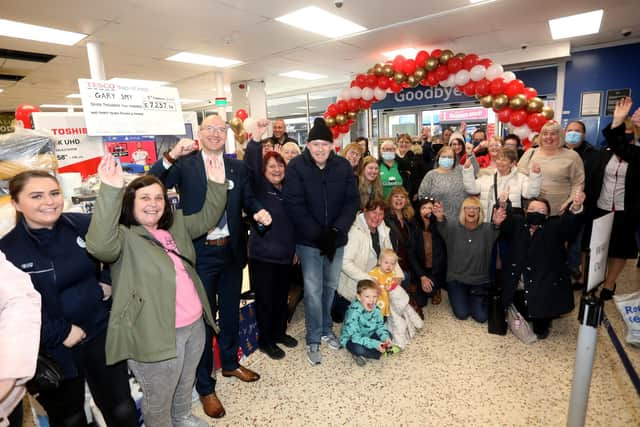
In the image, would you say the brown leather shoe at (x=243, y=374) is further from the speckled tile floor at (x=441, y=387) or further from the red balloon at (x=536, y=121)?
the red balloon at (x=536, y=121)

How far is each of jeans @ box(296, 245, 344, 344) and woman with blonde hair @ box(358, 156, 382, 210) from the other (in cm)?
85

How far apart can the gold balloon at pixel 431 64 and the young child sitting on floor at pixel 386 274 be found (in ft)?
10.3

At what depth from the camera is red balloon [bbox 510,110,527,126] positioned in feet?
13.6

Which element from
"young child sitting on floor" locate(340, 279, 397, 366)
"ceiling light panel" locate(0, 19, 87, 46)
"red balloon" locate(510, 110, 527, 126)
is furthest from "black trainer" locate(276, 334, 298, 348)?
"ceiling light panel" locate(0, 19, 87, 46)

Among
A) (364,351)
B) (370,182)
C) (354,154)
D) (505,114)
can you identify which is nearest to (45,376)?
(364,351)

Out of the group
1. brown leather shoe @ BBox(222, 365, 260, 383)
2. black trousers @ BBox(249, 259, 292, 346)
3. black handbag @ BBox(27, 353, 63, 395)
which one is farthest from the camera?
black trousers @ BBox(249, 259, 292, 346)

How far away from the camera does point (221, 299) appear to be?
7.07 feet

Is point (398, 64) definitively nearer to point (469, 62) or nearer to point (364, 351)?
point (469, 62)

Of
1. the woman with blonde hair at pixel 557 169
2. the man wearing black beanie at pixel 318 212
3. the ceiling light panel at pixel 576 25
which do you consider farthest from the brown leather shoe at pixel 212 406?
the ceiling light panel at pixel 576 25

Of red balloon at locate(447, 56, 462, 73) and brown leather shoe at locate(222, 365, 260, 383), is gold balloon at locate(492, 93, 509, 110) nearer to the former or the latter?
red balloon at locate(447, 56, 462, 73)

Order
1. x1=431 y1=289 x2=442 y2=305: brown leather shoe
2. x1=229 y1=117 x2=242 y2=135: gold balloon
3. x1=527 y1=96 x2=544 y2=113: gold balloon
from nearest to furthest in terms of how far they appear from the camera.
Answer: x1=431 y1=289 x2=442 y2=305: brown leather shoe, x1=229 y1=117 x2=242 y2=135: gold balloon, x1=527 y1=96 x2=544 y2=113: gold balloon

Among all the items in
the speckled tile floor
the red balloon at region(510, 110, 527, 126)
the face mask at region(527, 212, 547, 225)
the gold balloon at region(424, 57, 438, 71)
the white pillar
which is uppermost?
the white pillar

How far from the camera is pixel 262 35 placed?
544cm

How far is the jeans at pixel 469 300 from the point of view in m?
2.99
